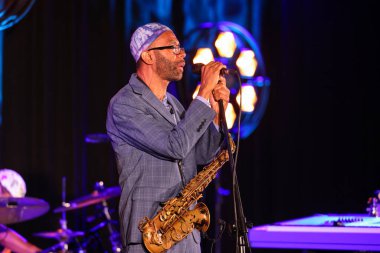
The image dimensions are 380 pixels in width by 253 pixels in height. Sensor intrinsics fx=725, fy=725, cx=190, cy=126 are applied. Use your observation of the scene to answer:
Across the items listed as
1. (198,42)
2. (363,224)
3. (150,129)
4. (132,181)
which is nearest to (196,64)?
(150,129)

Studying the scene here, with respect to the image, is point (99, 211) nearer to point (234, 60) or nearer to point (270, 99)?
point (270, 99)

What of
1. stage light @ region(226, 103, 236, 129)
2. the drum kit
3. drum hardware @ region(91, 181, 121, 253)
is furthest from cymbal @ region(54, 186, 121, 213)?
stage light @ region(226, 103, 236, 129)

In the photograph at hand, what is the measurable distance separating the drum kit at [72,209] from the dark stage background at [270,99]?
28cm

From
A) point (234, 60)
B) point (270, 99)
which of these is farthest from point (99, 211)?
point (234, 60)

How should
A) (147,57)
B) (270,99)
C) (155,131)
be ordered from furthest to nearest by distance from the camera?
(270,99), (147,57), (155,131)

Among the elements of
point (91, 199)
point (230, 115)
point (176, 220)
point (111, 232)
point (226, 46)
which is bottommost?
point (111, 232)

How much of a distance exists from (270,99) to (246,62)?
1228 millimetres

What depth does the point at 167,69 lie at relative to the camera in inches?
125

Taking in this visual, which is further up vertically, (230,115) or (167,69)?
(167,69)

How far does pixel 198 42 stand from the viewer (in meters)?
5.83

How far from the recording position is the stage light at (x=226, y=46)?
5.59 m

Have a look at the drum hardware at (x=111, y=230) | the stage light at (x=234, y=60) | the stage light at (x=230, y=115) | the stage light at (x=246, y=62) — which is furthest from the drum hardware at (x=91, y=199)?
the stage light at (x=246, y=62)

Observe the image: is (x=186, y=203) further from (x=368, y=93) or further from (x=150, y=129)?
(x=368, y=93)

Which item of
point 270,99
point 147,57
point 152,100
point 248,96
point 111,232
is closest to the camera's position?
point 152,100
